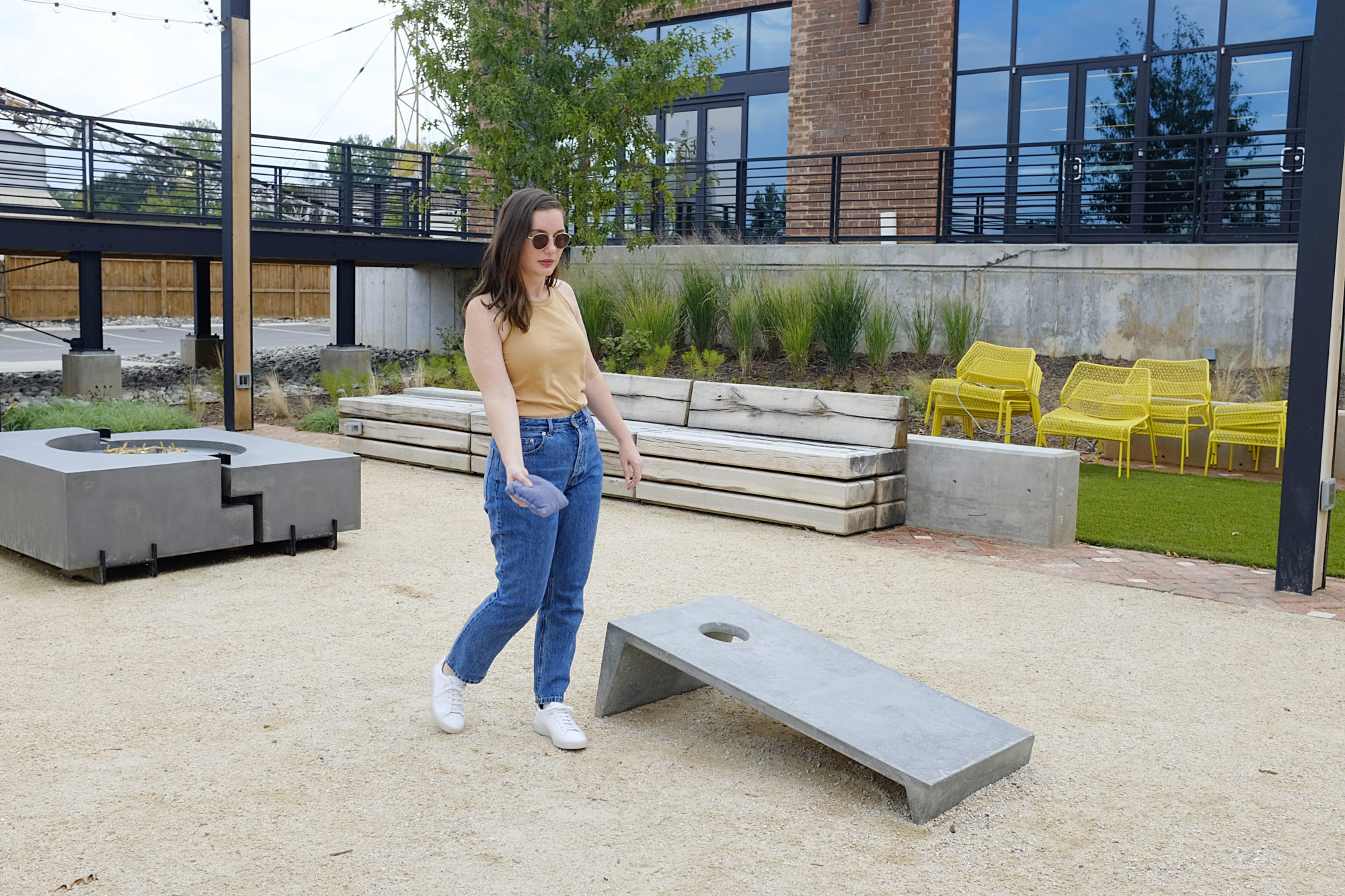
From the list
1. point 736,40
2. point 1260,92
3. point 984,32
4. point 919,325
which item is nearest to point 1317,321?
point 919,325

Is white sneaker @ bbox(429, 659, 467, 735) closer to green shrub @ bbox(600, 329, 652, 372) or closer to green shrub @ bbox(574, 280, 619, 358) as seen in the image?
green shrub @ bbox(600, 329, 652, 372)

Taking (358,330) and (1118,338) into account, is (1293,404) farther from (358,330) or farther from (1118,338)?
(358,330)

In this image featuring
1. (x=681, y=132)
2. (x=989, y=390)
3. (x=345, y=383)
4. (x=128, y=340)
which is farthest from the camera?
(x=128, y=340)

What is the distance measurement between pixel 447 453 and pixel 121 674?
496 centimetres

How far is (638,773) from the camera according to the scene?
3.29m

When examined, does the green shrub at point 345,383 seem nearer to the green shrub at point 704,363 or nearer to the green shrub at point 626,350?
the green shrub at point 626,350

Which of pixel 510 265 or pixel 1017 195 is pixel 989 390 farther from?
pixel 510 265

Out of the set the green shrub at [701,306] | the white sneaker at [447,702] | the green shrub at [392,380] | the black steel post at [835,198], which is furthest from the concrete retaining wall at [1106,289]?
the white sneaker at [447,702]

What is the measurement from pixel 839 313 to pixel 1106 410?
2923 millimetres

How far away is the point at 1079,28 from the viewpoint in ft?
47.9

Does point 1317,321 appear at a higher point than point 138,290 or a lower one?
lower

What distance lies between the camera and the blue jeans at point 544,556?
321cm

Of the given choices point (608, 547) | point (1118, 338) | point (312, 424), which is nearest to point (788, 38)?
point (1118, 338)

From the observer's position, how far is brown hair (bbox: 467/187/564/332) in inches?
123
